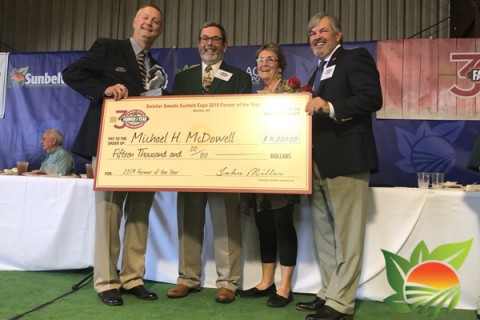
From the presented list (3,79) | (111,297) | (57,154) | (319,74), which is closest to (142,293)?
(111,297)

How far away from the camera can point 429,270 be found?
2.17 metres

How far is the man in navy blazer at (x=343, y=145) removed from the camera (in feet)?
5.90

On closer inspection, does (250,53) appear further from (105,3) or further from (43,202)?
(105,3)

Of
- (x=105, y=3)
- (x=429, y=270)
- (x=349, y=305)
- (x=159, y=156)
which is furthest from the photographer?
(x=105, y=3)

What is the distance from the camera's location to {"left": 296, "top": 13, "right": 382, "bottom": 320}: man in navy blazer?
1798mm

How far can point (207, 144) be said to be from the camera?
198 cm

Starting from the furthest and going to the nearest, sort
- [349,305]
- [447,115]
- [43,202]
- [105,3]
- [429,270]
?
[105,3], [447,115], [43,202], [429,270], [349,305]

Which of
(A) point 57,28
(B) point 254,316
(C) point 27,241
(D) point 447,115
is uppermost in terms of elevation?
(A) point 57,28

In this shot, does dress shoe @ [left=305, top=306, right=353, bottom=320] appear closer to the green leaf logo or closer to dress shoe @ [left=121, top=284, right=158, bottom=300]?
Answer: the green leaf logo

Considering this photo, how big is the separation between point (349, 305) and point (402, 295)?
19.8 inches

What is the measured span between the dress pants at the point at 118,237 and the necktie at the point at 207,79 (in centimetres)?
63

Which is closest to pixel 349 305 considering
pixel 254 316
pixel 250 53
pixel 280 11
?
pixel 254 316

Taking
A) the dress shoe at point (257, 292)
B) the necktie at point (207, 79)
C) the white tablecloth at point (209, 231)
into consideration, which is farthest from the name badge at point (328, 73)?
the dress shoe at point (257, 292)

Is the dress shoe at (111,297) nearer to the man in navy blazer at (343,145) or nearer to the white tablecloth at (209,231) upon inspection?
the white tablecloth at (209,231)
